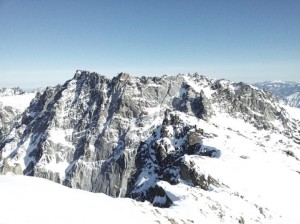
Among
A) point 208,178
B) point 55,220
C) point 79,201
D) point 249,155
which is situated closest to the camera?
point 55,220

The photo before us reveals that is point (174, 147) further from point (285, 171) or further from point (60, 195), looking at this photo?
point (60, 195)

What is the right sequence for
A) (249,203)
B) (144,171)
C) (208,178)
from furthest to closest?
(144,171) → (208,178) → (249,203)

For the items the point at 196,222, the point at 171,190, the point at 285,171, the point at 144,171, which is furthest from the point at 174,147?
the point at 196,222

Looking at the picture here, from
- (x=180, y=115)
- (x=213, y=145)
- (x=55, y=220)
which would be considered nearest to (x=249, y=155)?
(x=213, y=145)

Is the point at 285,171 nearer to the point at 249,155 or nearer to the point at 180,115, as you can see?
the point at 249,155

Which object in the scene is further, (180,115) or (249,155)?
(180,115)

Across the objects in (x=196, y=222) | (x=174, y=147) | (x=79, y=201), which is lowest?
(x=174, y=147)

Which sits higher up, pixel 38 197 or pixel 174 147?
pixel 38 197
